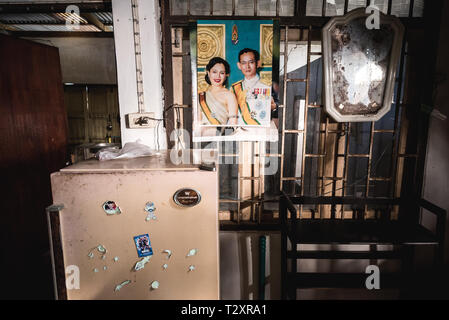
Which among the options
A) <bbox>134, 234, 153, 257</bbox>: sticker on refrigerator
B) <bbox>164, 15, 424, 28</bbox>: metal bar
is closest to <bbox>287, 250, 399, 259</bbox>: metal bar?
<bbox>134, 234, 153, 257</bbox>: sticker on refrigerator

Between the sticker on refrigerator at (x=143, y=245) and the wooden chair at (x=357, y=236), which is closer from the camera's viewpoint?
the sticker on refrigerator at (x=143, y=245)

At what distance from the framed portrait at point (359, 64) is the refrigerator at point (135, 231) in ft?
4.63

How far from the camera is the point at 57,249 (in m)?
1.39

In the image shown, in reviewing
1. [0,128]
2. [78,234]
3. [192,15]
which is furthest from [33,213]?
[192,15]

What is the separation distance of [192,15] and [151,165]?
4.79 ft

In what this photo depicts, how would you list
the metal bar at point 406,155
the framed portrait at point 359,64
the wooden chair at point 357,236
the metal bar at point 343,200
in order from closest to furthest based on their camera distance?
→ the wooden chair at point 357,236 → the framed portrait at point 359,64 → the metal bar at point 343,200 → the metal bar at point 406,155

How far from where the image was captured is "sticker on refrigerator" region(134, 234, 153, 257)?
1.41 meters

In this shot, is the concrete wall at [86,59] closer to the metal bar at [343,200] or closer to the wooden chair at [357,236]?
the metal bar at [343,200]

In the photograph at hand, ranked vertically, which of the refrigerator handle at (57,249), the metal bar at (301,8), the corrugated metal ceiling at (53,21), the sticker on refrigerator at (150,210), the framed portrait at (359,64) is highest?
the corrugated metal ceiling at (53,21)

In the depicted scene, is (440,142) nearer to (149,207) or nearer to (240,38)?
(240,38)

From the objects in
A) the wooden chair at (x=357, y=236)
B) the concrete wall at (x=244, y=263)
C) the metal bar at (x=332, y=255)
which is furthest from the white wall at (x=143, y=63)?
the metal bar at (x=332, y=255)

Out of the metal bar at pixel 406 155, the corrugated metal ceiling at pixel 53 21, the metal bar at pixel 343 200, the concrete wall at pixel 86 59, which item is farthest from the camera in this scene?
the concrete wall at pixel 86 59

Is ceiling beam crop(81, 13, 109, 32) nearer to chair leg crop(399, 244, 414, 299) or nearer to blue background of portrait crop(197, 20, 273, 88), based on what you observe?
blue background of portrait crop(197, 20, 273, 88)

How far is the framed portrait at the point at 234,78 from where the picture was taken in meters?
2.09
